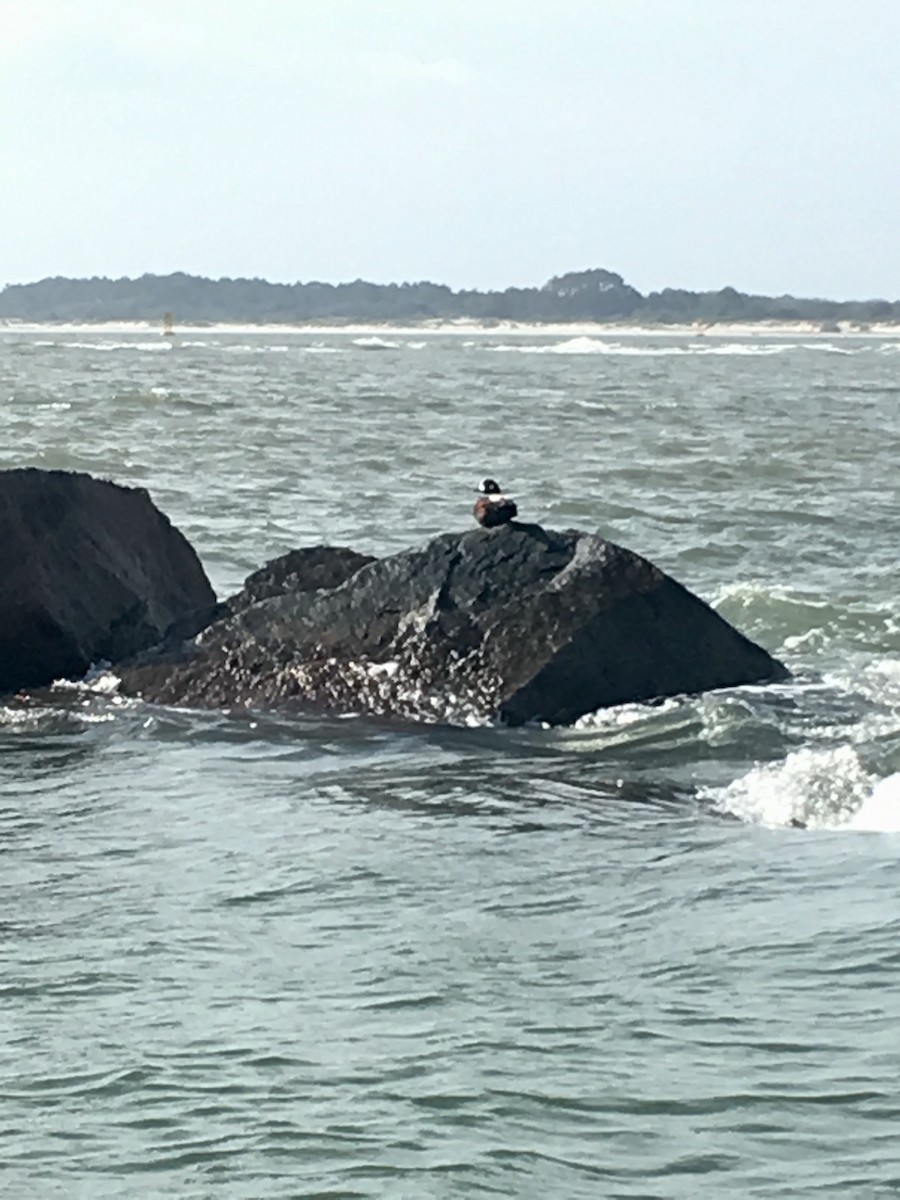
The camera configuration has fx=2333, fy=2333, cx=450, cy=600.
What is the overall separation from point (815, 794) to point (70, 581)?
461 cm

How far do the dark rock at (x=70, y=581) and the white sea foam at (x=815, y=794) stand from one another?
3693mm

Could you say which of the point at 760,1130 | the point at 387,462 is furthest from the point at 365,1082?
the point at 387,462

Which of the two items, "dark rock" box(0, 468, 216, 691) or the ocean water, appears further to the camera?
"dark rock" box(0, 468, 216, 691)

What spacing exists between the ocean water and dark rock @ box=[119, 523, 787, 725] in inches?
8.4

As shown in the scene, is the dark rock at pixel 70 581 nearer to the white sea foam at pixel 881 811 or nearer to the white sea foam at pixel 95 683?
the white sea foam at pixel 95 683

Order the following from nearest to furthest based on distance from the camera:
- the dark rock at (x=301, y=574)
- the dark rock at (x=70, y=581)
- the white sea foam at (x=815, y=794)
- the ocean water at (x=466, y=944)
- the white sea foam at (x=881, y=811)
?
the ocean water at (x=466, y=944) → the white sea foam at (x=881, y=811) → the white sea foam at (x=815, y=794) → the dark rock at (x=70, y=581) → the dark rock at (x=301, y=574)

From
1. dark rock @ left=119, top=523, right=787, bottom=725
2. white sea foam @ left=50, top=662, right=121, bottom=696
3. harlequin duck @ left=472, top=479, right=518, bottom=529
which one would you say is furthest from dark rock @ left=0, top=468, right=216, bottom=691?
harlequin duck @ left=472, top=479, right=518, bottom=529

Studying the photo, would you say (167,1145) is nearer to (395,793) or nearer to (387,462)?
(395,793)

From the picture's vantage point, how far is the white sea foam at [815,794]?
9609mm

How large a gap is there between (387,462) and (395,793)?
18866 mm

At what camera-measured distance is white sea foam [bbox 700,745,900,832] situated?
9.61 m

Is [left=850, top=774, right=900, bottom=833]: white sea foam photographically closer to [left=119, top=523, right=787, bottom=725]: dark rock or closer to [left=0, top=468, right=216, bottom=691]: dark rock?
[left=119, top=523, right=787, bottom=725]: dark rock

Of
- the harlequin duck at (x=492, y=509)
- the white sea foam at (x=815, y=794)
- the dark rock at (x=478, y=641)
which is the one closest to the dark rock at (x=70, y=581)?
the dark rock at (x=478, y=641)

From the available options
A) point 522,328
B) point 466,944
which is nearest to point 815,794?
point 466,944
